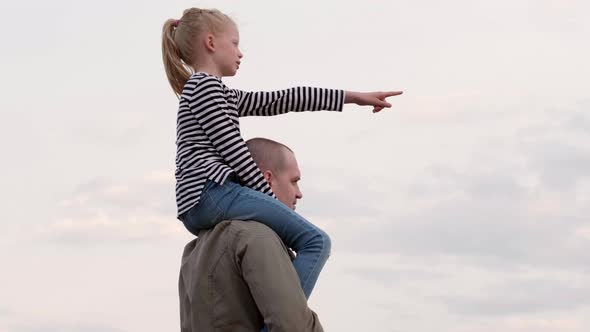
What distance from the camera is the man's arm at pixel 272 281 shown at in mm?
5473

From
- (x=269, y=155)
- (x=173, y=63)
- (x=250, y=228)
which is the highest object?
(x=173, y=63)

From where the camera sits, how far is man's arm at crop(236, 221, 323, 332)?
18.0ft

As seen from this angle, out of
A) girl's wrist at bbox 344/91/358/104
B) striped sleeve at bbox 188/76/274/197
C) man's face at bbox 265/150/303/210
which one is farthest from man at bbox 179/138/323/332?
girl's wrist at bbox 344/91/358/104

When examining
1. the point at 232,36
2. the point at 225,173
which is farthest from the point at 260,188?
the point at 232,36

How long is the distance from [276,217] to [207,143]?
643 mm

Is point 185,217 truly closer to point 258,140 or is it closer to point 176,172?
point 176,172

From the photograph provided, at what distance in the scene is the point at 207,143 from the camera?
5.80m

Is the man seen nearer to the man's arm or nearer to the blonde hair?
the man's arm

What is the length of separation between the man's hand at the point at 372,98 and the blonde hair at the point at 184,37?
3.23 ft

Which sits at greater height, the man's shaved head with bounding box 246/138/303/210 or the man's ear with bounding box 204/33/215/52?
the man's ear with bounding box 204/33/215/52

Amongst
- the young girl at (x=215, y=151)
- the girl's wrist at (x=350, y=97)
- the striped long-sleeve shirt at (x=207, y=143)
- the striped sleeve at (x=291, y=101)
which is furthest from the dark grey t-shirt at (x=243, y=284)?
the girl's wrist at (x=350, y=97)

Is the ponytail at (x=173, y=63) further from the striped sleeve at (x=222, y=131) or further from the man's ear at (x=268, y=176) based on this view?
the man's ear at (x=268, y=176)

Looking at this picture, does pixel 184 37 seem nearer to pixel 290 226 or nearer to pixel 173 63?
pixel 173 63

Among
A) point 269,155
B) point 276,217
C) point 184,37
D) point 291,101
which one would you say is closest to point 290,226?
point 276,217
